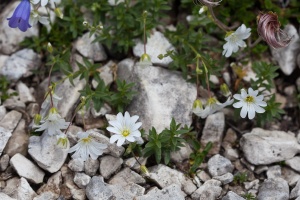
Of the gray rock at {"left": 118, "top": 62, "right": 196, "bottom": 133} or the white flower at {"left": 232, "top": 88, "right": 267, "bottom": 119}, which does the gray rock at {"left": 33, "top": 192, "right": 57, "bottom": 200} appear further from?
the white flower at {"left": 232, "top": 88, "right": 267, "bottom": 119}

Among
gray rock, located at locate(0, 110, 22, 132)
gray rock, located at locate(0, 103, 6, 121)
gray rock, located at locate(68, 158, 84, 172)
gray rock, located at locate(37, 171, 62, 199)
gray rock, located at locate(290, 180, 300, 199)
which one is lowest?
gray rock, located at locate(290, 180, 300, 199)

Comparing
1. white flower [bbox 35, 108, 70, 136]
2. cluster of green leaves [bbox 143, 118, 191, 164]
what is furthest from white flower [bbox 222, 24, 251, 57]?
white flower [bbox 35, 108, 70, 136]

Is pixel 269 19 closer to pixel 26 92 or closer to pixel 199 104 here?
pixel 199 104

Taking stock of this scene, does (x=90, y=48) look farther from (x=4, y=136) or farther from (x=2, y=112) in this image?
(x=4, y=136)

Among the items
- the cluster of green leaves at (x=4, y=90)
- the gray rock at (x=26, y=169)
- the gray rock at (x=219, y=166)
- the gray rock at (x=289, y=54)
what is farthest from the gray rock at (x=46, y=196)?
the gray rock at (x=289, y=54)

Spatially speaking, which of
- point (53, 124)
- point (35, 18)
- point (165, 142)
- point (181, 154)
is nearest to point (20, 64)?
point (35, 18)

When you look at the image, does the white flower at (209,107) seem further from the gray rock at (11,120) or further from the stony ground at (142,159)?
the gray rock at (11,120)
